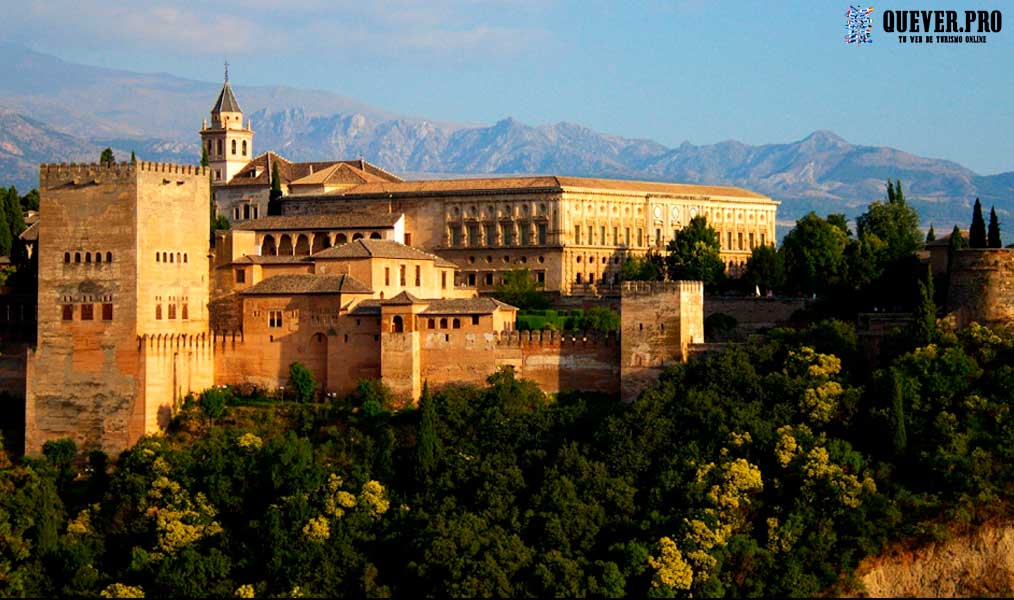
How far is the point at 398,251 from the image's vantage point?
6388 cm

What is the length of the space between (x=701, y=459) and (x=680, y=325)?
6.73m

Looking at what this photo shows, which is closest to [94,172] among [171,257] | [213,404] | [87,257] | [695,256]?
[87,257]

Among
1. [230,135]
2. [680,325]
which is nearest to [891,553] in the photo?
[680,325]

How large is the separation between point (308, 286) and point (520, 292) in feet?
59.3

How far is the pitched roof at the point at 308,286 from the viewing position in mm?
58750

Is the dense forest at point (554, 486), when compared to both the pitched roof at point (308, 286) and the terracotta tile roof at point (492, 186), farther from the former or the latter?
the terracotta tile roof at point (492, 186)

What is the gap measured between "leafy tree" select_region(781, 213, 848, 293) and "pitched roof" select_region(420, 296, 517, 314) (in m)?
18.6

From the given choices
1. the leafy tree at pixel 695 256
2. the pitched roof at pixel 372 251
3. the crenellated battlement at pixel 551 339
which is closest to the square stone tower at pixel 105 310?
the pitched roof at pixel 372 251

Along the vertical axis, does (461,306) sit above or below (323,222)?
below

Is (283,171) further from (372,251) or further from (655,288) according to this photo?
(655,288)

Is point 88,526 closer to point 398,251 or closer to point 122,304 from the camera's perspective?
point 122,304

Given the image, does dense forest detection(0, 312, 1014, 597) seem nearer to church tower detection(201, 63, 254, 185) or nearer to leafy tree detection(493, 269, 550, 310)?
leafy tree detection(493, 269, 550, 310)

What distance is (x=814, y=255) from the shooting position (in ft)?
242

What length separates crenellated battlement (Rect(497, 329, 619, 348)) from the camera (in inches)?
2258
